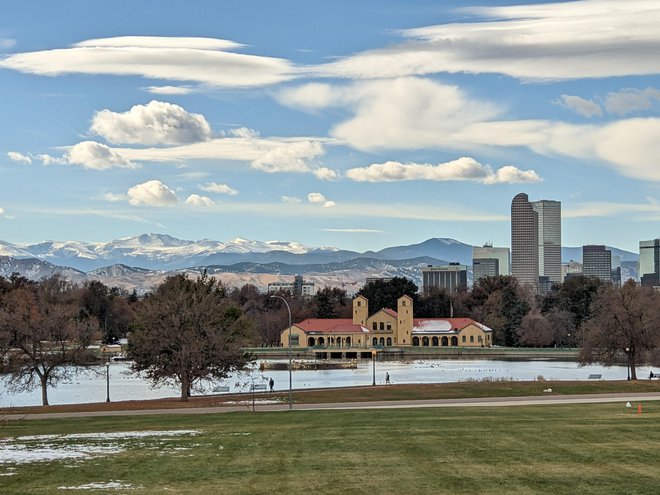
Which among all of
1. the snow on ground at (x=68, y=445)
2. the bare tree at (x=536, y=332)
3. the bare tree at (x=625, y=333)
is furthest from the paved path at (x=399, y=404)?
the bare tree at (x=536, y=332)

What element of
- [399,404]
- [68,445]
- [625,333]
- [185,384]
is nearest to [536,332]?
[625,333]

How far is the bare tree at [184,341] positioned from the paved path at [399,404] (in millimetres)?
8843

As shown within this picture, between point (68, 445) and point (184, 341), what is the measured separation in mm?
36331

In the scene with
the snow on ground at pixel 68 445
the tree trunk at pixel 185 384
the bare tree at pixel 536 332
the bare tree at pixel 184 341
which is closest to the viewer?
the snow on ground at pixel 68 445

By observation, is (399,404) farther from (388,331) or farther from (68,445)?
(388,331)

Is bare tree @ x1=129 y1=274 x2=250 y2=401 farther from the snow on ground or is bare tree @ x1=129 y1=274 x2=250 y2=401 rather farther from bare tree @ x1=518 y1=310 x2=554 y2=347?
bare tree @ x1=518 y1=310 x2=554 y2=347

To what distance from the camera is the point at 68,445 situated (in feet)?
118

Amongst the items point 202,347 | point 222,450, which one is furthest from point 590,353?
point 222,450

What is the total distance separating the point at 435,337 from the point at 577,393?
12257cm

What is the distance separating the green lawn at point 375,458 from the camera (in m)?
26.6

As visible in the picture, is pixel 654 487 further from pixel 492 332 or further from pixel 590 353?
pixel 492 332

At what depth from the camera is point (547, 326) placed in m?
184

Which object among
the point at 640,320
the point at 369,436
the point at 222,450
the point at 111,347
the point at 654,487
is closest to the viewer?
the point at 654,487

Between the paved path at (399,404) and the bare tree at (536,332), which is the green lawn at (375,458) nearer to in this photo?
the paved path at (399,404)
